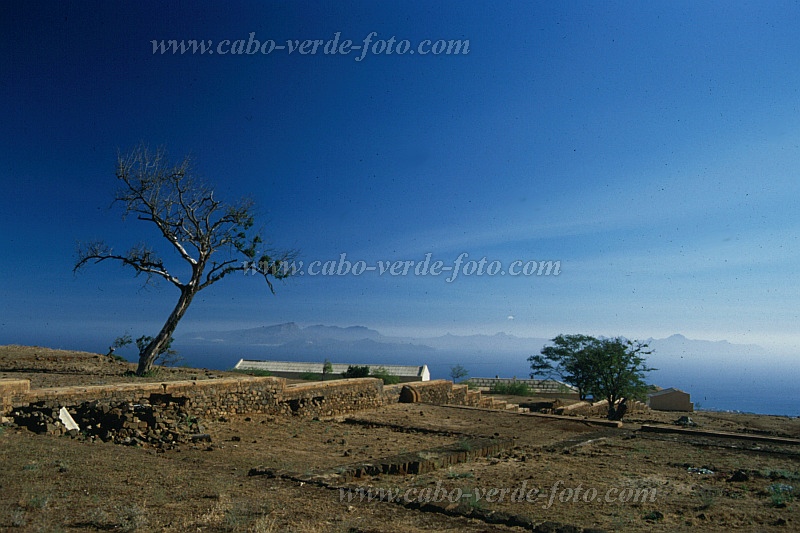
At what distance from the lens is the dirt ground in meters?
5.23

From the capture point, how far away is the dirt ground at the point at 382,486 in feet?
17.2

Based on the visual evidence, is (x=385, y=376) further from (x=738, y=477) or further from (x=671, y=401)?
(x=738, y=477)

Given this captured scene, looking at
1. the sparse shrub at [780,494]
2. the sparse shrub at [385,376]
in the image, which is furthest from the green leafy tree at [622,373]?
the sparse shrub at [780,494]

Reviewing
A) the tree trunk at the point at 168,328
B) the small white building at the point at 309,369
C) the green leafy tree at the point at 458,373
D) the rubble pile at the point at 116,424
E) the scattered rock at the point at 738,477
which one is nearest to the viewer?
→ the scattered rock at the point at 738,477

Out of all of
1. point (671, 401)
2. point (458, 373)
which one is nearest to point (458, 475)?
point (671, 401)

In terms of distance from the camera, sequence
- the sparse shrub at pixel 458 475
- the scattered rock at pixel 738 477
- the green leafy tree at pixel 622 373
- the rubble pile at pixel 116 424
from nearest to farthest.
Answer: the sparse shrub at pixel 458 475, the scattered rock at pixel 738 477, the rubble pile at pixel 116 424, the green leafy tree at pixel 622 373

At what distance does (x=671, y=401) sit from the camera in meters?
31.8

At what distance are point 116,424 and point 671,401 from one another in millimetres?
31176

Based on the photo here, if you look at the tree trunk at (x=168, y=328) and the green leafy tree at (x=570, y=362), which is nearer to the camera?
the tree trunk at (x=168, y=328)

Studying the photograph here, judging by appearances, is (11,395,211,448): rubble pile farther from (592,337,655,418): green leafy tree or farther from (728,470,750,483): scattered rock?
(592,337,655,418): green leafy tree

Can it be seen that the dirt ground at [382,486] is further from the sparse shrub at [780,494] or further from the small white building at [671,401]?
the small white building at [671,401]

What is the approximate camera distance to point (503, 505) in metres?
6.34

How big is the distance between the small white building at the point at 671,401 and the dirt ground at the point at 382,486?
2101 cm

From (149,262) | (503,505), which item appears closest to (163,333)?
(149,262)
